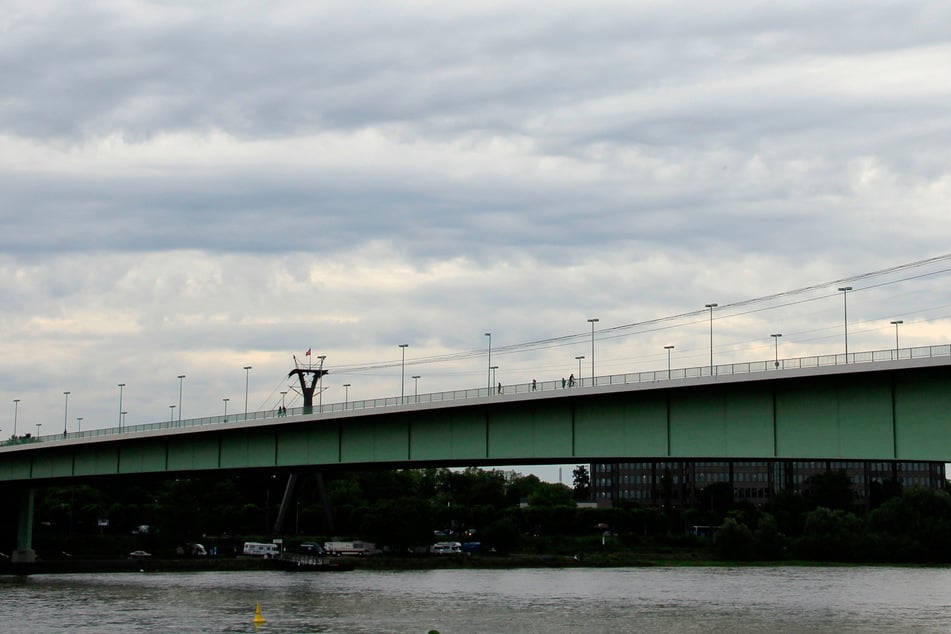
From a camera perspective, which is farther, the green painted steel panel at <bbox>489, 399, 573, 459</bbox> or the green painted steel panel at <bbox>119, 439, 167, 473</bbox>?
the green painted steel panel at <bbox>119, 439, 167, 473</bbox>

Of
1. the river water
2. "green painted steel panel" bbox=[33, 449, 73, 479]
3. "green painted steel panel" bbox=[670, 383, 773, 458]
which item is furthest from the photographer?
"green painted steel panel" bbox=[33, 449, 73, 479]

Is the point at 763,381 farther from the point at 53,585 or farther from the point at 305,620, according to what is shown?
the point at 53,585

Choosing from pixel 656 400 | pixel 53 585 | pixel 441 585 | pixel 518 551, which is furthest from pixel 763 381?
pixel 518 551

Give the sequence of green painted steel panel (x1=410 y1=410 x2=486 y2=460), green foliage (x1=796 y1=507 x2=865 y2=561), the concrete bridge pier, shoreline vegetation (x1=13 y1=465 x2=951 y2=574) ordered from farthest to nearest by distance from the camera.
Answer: green foliage (x1=796 y1=507 x2=865 y2=561), shoreline vegetation (x1=13 y1=465 x2=951 y2=574), the concrete bridge pier, green painted steel panel (x1=410 y1=410 x2=486 y2=460)

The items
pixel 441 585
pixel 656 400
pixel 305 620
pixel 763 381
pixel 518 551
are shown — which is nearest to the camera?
pixel 763 381

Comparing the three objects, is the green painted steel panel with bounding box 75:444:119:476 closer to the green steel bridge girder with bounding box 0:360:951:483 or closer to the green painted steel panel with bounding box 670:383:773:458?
the green steel bridge girder with bounding box 0:360:951:483

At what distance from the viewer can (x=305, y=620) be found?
205 ft

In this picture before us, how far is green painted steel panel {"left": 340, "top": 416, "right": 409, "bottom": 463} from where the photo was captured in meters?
71.1

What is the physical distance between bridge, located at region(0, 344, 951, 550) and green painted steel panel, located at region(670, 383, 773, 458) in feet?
0.16

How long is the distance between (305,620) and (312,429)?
17.4 meters

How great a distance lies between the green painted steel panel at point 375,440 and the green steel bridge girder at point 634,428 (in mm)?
80

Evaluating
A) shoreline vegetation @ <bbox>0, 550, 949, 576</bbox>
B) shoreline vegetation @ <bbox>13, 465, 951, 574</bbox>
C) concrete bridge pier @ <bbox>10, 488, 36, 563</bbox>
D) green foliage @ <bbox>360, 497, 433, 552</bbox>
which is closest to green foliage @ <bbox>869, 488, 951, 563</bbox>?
shoreline vegetation @ <bbox>13, 465, 951, 574</bbox>

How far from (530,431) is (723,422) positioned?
11832 mm

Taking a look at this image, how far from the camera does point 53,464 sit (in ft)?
336
